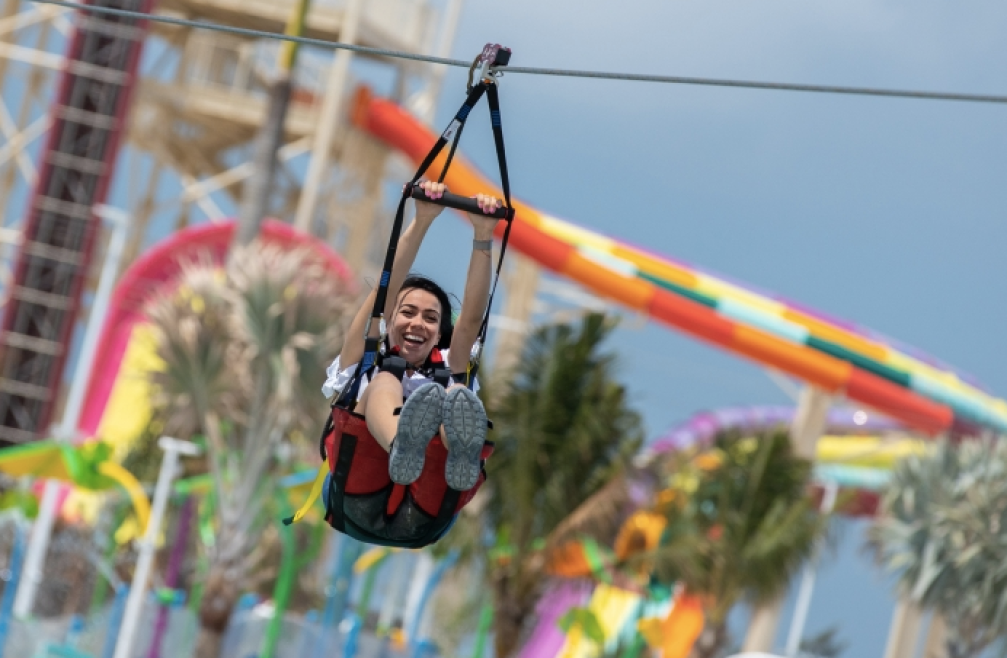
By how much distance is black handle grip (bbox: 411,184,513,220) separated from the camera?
20.6 feet

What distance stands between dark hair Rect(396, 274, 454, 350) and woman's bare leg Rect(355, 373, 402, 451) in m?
0.50

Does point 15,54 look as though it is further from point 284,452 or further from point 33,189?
point 284,452

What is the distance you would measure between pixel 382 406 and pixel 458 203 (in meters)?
0.89

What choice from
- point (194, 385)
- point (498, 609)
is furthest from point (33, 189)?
point (498, 609)

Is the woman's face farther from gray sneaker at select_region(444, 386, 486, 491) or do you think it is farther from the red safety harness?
gray sneaker at select_region(444, 386, 486, 491)

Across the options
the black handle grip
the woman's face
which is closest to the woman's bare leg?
the woman's face

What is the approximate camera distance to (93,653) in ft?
71.1

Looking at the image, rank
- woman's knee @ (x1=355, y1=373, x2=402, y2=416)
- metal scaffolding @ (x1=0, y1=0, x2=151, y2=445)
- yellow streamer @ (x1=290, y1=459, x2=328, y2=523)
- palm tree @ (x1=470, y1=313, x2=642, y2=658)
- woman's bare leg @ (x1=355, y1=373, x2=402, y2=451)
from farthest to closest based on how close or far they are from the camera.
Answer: metal scaffolding @ (x1=0, y1=0, x2=151, y2=445)
palm tree @ (x1=470, y1=313, x2=642, y2=658)
yellow streamer @ (x1=290, y1=459, x2=328, y2=523)
woman's knee @ (x1=355, y1=373, x2=402, y2=416)
woman's bare leg @ (x1=355, y1=373, x2=402, y2=451)

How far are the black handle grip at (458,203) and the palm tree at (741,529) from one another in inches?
506

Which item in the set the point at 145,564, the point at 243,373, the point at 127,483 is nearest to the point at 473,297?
the point at 145,564

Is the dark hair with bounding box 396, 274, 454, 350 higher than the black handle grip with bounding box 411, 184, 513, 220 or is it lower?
lower

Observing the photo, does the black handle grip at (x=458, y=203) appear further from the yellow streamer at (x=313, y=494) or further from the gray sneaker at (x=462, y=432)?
the yellow streamer at (x=313, y=494)

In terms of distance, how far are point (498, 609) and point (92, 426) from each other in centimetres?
1476

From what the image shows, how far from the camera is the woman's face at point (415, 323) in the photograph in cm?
697
